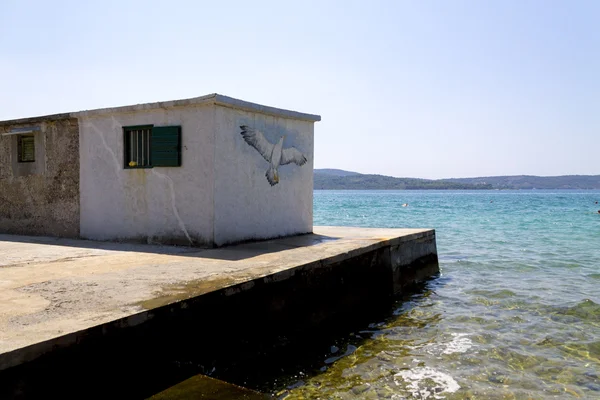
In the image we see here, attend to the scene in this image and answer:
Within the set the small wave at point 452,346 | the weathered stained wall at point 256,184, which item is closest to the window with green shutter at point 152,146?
the weathered stained wall at point 256,184

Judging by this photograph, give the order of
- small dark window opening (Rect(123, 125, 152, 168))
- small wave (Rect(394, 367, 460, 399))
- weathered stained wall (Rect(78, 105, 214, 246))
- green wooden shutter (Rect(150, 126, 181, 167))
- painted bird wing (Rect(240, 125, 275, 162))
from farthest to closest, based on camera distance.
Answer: small dark window opening (Rect(123, 125, 152, 168)) → painted bird wing (Rect(240, 125, 275, 162)) → green wooden shutter (Rect(150, 126, 181, 167)) → weathered stained wall (Rect(78, 105, 214, 246)) → small wave (Rect(394, 367, 460, 399))

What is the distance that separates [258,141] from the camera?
9.14 metres

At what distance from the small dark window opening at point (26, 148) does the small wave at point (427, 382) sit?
30.5ft

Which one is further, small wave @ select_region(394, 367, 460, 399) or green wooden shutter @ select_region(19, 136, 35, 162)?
green wooden shutter @ select_region(19, 136, 35, 162)

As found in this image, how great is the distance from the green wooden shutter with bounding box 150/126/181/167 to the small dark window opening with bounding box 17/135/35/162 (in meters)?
3.80

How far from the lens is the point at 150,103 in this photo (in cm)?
873

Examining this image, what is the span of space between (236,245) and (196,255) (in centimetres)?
130

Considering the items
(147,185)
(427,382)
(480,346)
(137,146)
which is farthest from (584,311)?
(137,146)

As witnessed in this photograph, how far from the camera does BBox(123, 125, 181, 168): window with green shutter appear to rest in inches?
336

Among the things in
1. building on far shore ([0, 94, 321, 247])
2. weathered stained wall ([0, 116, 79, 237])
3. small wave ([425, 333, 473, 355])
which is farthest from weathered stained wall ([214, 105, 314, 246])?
small wave ([425, 333, 473, 355])

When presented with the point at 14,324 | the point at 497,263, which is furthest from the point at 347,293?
the point at 497,263

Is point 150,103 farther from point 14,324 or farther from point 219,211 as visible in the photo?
point 14,324

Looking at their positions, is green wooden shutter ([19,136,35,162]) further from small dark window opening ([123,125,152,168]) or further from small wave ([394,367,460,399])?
small wave ([394,367,460,399])

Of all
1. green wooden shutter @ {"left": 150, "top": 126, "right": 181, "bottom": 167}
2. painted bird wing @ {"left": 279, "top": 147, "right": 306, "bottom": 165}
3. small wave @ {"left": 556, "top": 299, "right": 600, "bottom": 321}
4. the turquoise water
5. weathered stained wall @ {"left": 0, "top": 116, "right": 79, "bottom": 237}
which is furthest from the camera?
weathered stained wall @ {"left": 0, "top": 116, "right": 79, "bottom": 237}
